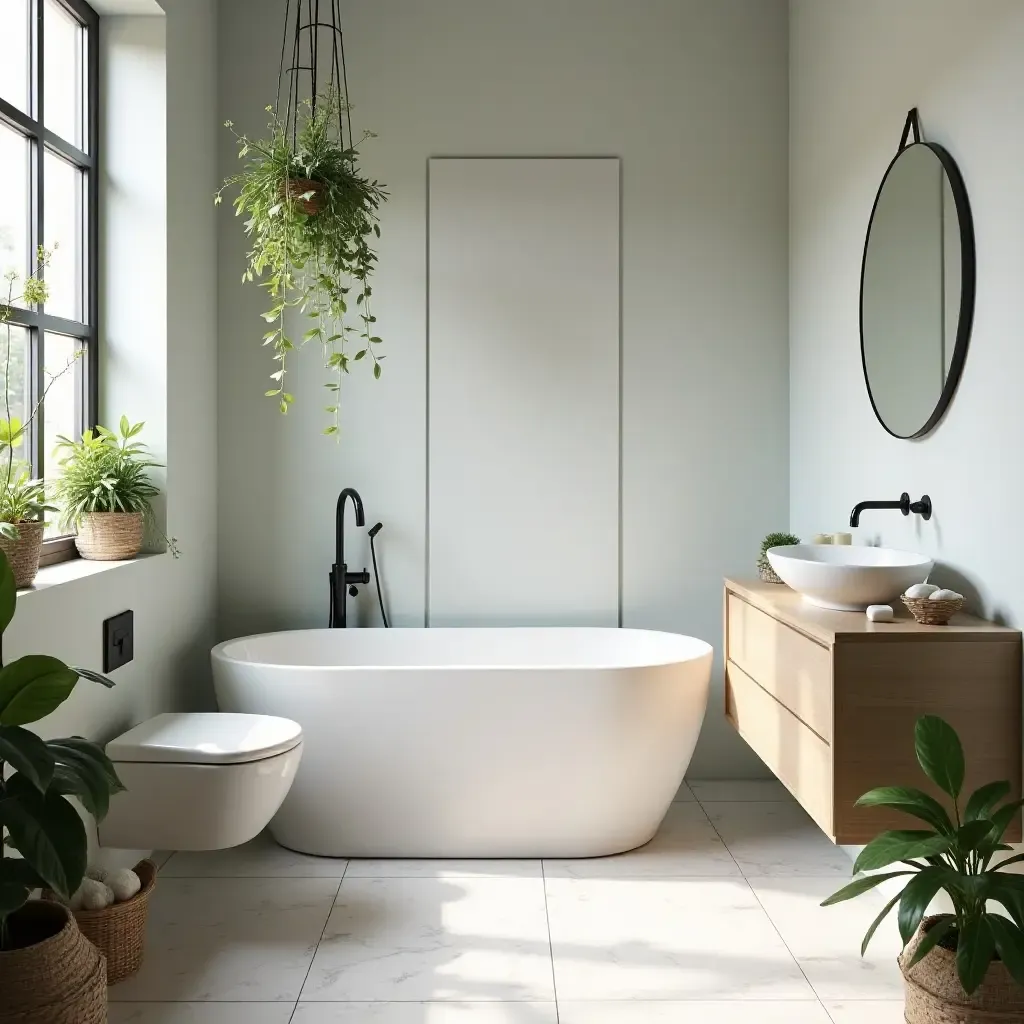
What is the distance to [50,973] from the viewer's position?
67.7 inches

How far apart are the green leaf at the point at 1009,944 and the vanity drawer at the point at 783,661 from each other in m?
0.55

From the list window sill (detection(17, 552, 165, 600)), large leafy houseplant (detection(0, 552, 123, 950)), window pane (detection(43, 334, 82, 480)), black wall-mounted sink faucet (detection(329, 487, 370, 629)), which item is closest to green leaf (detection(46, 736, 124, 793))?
large leafy houseplant (detection(0, 552, 123, 950))

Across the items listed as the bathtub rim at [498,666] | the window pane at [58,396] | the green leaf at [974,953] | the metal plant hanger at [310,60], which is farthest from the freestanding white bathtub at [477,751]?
the metal plant hanger at [310,60]

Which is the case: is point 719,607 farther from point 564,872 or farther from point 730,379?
point 564,872

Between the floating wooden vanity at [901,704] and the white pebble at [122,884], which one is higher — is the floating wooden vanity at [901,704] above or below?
above

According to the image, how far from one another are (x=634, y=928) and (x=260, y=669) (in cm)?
132

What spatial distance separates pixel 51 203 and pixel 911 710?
268 centimetres

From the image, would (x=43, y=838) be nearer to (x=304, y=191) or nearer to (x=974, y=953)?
(x=974, y=953)

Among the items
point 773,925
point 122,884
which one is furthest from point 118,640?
point 773,925

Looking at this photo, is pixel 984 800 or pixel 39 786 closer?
pixel 39 786

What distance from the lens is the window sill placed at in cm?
243

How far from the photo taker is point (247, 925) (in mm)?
2707

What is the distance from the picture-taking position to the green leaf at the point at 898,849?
1.89 metres

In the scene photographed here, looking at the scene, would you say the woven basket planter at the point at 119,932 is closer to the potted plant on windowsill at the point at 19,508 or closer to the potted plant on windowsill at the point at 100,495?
the potted plant on windowsill at the point at 19,508
